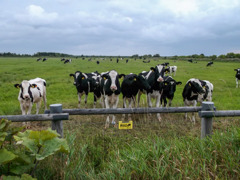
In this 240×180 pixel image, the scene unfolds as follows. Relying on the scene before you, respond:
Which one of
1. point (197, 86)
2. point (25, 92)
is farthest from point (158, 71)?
point (25, 92)

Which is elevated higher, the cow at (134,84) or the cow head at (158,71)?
the cow head at (158,71)

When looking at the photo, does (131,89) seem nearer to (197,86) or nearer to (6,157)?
(197,86)

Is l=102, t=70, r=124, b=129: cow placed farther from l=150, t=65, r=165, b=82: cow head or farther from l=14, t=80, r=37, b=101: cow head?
l=14, t=80, r=37, b=101: cow head

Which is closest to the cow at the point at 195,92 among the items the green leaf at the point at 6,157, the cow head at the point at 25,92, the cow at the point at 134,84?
the cow at the point at 134,84

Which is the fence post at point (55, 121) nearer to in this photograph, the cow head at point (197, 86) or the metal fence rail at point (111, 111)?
the metal fence rail at point (111, 111)

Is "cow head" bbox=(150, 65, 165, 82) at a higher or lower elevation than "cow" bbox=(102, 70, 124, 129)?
higher

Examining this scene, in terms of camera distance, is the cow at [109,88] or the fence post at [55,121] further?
the cow at [109,88]

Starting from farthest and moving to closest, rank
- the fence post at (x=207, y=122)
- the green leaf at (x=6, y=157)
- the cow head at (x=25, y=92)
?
1. the cow head at (x=25, y=92)
2. the fence post at (x=207, y=122)
3. the green leaf at (x=6, y=157)

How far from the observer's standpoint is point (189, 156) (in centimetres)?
291

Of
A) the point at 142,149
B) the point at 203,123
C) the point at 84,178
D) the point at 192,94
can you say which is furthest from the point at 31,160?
the point at 192,94

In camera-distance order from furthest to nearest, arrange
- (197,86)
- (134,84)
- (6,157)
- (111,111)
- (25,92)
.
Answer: (197,86)
(134,84)
(25,92)
(111,111)
(6,157)

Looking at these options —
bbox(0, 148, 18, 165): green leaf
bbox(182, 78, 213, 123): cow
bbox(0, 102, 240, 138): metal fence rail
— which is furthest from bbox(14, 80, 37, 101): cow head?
bbox(182, 78, 213, 123): cow

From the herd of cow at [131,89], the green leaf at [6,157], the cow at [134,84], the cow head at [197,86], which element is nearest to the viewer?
the green leaf at [6,157]

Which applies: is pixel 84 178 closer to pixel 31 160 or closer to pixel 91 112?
pixel 31 160
